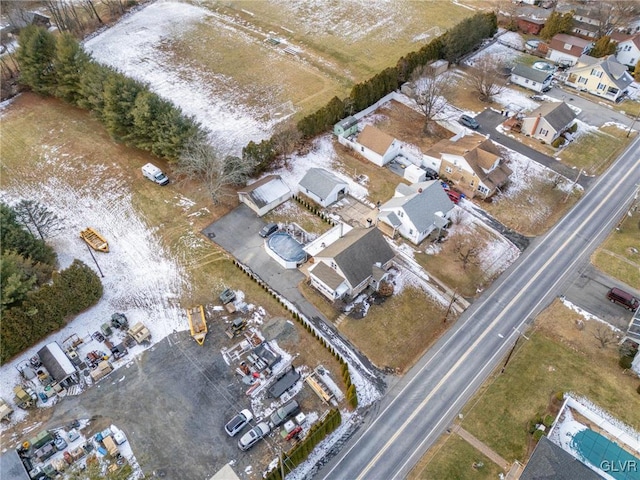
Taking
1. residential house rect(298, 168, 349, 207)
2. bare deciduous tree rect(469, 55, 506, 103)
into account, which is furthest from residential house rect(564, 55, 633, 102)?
residential house rect(298, 168, 349, 207)

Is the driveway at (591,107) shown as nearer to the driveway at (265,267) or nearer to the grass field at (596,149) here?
the grass field at (596,149)

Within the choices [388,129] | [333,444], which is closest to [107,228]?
[333,444]

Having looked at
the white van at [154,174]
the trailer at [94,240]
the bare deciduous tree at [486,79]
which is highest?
the white van at [154,174]

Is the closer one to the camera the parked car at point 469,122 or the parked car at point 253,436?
the parked car at point 253,436

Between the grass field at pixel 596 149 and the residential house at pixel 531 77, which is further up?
the residential house at pixel 531 77

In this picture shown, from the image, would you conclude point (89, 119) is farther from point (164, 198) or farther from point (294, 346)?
point (294, 346)

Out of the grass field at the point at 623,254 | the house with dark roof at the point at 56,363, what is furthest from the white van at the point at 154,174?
the grass field at the point at 623,254

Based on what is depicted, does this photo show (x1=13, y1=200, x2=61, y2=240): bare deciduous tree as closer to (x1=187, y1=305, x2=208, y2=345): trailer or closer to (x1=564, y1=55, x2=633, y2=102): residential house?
(x1=187, y1=305, x2=208, y2=345): trailer
